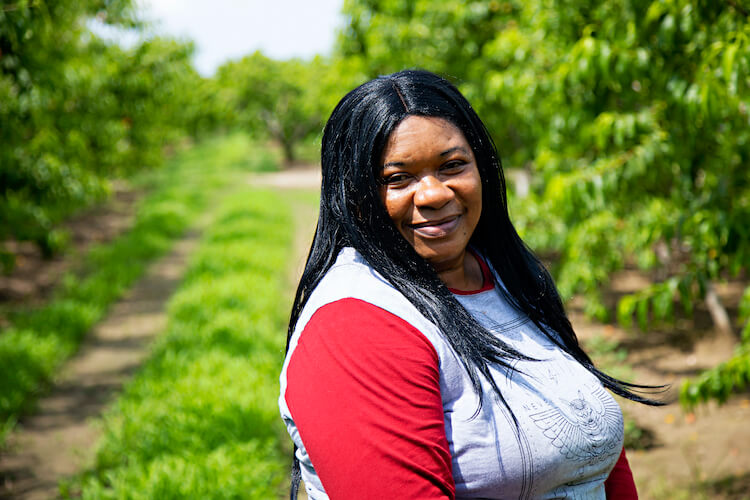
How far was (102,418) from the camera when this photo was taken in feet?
16.3

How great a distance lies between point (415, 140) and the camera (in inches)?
51.2

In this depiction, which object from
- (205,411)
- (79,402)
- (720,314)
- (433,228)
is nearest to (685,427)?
(720,314)

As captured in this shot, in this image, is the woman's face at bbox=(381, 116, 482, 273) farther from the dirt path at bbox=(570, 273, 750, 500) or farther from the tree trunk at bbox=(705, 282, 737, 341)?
the tree trunk at bbox=(705, 282, 737, 341)

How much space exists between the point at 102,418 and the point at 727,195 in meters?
4.39

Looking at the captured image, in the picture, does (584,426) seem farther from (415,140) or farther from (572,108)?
(572,108)

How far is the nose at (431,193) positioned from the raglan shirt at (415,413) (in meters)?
0.17

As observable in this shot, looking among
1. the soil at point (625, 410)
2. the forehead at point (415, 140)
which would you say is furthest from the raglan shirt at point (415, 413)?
the soil at point (625, 410)

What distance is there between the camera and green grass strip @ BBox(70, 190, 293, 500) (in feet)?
11.2

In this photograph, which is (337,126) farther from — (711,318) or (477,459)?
(711,318)

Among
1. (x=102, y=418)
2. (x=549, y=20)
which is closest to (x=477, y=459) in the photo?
(x=549, y=20)

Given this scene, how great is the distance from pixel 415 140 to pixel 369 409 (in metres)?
0.54

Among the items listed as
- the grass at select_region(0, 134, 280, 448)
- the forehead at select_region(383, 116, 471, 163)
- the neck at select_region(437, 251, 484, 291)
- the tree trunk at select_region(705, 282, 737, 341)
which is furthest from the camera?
the tree trunk at select_region(705, 282, 737, 341)

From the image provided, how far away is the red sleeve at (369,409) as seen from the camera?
1.03 m

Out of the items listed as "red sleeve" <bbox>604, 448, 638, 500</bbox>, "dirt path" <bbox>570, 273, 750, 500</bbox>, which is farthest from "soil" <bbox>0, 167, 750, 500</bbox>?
"red sleeve" <bbox>604, 448, 638, 500</bbox>
